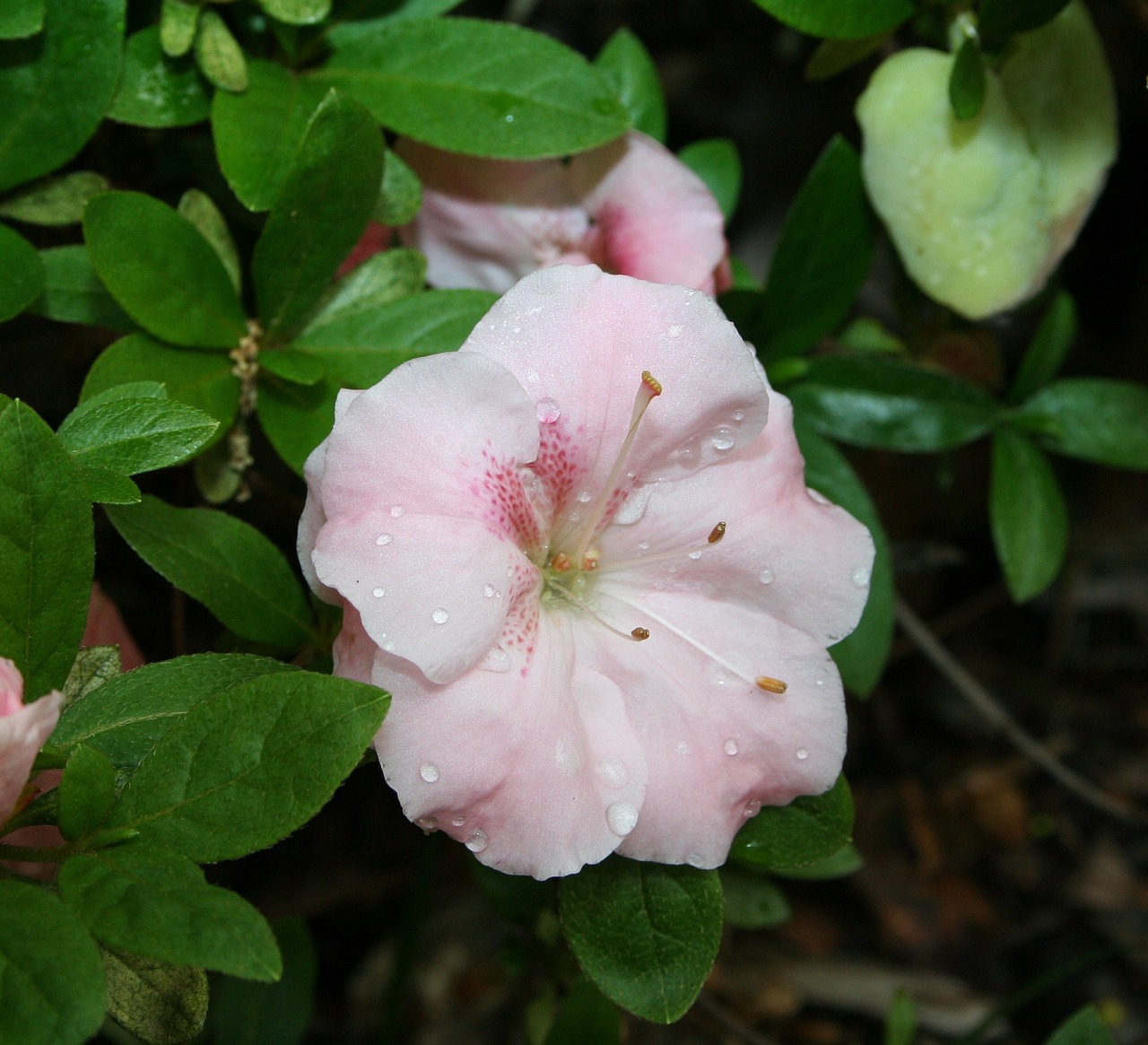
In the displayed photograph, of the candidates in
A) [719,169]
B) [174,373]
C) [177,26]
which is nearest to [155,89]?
[177,26]

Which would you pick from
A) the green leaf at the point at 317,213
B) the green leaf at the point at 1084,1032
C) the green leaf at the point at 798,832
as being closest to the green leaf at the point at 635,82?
the green leaf at the point at 317,213

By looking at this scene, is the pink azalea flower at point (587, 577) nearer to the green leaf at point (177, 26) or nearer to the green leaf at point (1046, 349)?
the green leaf at point (177, 26)

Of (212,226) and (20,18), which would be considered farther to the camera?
(212,226)

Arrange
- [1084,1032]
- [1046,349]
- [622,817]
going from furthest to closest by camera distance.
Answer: [1046,349]
[1084,1032]
[622,817]

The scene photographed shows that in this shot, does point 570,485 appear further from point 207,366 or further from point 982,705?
point 982,705

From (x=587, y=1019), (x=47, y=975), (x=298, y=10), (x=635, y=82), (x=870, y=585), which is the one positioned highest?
(x=298, y=10)

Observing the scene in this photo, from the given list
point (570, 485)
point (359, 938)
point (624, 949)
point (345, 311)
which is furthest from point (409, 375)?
point (359, 938)

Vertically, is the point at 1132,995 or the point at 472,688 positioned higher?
the point at 472,688

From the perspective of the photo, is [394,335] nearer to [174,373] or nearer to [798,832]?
[174,373]
